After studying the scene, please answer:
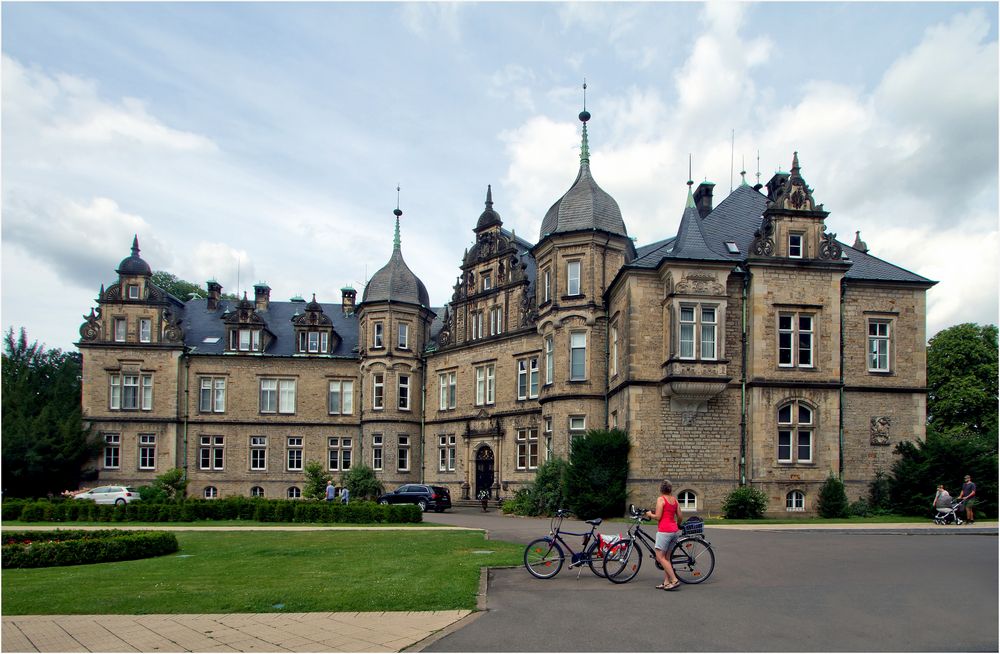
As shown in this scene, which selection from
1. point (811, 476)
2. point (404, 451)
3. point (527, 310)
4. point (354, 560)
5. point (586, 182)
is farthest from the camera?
point (404, 451)

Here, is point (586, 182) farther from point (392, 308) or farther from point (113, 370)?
point (113, 370)

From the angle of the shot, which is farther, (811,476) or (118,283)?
(118,283)

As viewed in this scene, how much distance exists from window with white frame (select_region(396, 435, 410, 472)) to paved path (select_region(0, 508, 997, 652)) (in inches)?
1367

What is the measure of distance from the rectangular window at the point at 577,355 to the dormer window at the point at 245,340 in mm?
22843

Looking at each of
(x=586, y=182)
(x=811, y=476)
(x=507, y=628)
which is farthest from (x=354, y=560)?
(x=586, y=182)

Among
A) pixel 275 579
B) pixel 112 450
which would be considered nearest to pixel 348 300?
pixel 112 450

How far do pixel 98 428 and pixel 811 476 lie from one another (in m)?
38.4

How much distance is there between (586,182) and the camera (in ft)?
114

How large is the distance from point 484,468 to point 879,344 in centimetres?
1999

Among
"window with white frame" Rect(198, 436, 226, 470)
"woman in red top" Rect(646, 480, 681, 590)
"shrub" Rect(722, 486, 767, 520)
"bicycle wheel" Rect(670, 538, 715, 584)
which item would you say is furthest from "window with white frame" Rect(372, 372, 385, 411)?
"woman in red top" Rect(646, 480, 681, 590)

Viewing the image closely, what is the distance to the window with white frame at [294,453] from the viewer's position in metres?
48.3

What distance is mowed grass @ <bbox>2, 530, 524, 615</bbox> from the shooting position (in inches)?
454

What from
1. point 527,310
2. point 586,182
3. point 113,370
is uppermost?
point 586,182

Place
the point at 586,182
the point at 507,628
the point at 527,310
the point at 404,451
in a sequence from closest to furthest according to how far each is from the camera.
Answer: the point at 507,628 → the point at 586,182 → the point at 527,310 → the point at 404,451
